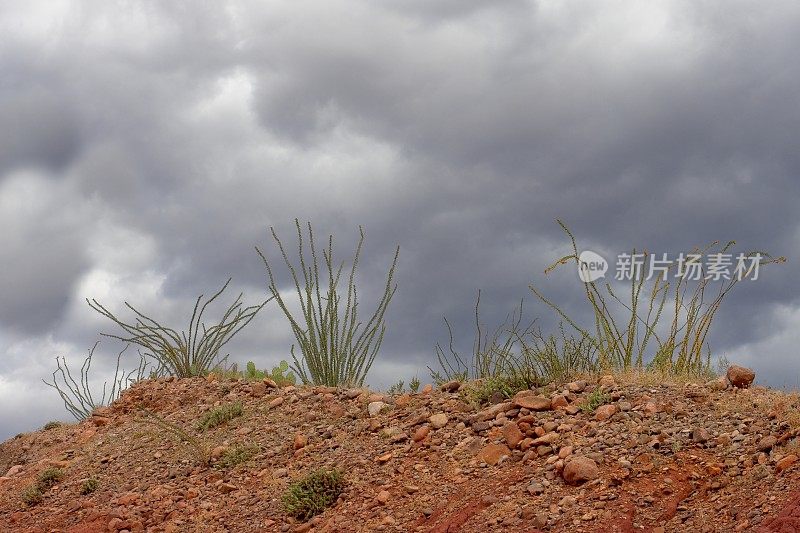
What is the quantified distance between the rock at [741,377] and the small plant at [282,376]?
539cm

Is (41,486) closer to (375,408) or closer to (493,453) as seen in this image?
(375,408)

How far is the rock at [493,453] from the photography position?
7.47m

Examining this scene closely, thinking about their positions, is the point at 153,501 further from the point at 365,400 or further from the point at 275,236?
the point at 275,236

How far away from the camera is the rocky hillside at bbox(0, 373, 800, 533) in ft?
20.9

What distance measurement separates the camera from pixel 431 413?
8.72 m

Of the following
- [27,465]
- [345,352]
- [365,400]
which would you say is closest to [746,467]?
[365,400]

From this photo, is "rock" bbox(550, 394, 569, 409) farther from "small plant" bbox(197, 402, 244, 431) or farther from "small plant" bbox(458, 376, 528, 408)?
"small plant" bbox(197, 402, 244, 431)

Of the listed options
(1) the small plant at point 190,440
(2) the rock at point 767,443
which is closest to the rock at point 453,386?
(1) the small plant at point 190,440

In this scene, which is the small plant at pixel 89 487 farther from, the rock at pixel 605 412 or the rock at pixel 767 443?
the rock at pixel 767 443

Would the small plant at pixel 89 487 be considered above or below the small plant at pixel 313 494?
above

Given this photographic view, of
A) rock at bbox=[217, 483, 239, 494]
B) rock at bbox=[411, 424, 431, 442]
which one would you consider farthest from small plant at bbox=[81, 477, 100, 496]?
rock at bbox=[411, 424, 431, 442]

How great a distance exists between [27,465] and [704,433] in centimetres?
915

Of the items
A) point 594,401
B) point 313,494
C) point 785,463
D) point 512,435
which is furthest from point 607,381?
point 313,494

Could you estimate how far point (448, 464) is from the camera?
7.62m
